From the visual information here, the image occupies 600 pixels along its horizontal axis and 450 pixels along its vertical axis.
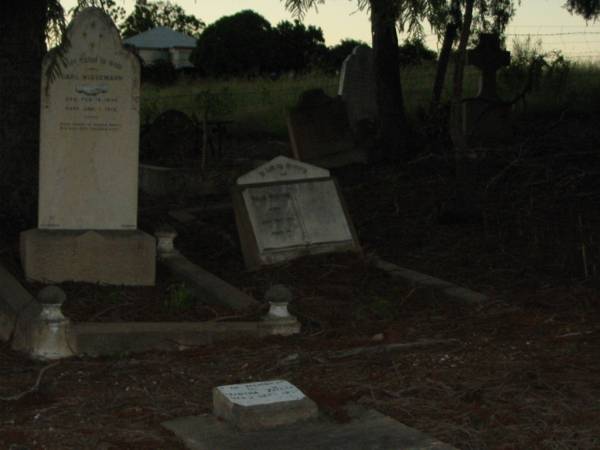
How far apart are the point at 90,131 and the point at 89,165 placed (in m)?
0.25

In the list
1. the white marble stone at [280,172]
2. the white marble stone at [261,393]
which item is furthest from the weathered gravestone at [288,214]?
the white marble stone at [261,393]

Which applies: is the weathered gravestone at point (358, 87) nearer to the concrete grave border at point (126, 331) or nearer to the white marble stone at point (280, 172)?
the white marble stone at point (280, 172)

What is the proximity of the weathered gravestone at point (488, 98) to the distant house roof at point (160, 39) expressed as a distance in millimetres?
42738

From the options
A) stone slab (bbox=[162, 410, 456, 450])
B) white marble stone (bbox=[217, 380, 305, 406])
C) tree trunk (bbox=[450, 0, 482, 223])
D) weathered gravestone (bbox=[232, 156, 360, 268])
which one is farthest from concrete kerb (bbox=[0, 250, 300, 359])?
tree trunk (bbox=[450, 0, 482, 223])

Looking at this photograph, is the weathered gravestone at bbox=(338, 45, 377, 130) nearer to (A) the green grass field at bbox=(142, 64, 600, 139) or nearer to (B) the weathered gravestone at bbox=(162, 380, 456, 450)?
(A) the green grass field at bbox=(142, 64, 600, 139)

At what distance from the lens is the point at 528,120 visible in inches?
689

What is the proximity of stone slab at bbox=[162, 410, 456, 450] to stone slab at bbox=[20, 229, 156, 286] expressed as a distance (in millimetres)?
3279

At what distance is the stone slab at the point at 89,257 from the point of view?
766cm

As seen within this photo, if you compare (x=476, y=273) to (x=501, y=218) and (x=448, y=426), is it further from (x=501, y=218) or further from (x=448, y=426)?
(x=448, y=426)

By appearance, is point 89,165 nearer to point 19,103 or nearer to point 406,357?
point 19,103

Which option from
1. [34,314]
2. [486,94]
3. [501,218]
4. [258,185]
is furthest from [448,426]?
[486,94]

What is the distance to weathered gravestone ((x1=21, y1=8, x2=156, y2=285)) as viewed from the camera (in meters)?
7.66

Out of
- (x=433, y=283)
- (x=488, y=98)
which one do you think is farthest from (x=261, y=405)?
(x=488, y=98)

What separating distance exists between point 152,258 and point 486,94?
8.67 meters
